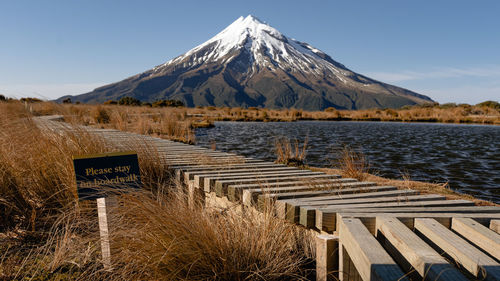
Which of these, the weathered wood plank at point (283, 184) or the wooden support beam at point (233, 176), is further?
the wooden support beam at point (233, 176)

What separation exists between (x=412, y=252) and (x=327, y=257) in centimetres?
55

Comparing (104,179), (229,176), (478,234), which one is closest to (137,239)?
(104,179)

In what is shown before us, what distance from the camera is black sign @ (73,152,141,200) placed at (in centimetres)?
212

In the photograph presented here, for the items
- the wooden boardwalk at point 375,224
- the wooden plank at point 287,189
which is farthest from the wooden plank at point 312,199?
the wooden plank at point 287,189

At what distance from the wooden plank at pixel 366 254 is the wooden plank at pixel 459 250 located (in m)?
0.29

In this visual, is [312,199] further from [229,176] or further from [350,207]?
[229,176]

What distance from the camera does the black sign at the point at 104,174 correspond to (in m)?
2.12

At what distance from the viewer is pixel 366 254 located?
4.88 feet

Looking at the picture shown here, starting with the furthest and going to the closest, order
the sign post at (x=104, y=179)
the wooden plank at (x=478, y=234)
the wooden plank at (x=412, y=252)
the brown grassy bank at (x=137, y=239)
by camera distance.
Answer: the sign post at (x=104, y=179), the brown grassy bank at (x=137, y=239), the wooden plank at (x=478, y=234), the wooden plank at (x=412, y=252)

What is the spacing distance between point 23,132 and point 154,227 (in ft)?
11.6

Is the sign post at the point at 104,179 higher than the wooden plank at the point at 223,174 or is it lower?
higher

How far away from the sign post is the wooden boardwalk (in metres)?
0.88

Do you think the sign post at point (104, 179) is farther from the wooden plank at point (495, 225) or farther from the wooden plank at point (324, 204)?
the wooden plank at point (495, 225)

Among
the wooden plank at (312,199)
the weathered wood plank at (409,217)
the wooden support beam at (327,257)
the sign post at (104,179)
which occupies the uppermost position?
the sign post at (104,179)
